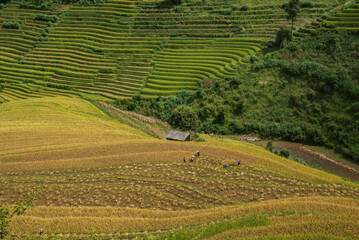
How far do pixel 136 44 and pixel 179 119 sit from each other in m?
36.4

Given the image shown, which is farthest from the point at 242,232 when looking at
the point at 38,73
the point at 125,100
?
the point at 38,73

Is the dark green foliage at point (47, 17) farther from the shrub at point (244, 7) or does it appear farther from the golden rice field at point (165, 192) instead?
the golden rice field at point (165, 192)

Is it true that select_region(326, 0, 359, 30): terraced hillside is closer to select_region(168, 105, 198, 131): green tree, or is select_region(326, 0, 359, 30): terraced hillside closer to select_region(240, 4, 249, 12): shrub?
select_region(240, 4, 249, 12): shrub

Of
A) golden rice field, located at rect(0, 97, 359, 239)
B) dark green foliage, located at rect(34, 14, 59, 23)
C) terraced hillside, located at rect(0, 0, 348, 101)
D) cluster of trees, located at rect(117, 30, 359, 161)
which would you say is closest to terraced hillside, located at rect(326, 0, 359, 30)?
cluster of trees, located at rect(117, 30, 359, 161)

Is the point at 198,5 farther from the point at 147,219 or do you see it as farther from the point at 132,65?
the point at 147,219

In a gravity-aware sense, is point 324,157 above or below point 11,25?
below

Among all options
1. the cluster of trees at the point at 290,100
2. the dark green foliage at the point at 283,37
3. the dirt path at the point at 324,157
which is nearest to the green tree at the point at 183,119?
the cluster of trees at the point at 290,100

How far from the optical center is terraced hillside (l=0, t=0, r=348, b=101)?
65125 mm

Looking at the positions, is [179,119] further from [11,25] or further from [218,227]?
[11,25]

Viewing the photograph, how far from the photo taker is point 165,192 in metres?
27.4

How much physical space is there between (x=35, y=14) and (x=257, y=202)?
90.8m

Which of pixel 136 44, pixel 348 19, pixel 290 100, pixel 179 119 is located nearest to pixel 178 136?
pixel 179 119

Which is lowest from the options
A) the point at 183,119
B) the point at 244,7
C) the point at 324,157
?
the point at 324,157

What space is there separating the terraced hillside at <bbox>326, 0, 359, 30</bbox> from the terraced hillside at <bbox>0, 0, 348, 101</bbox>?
508 centimetres
